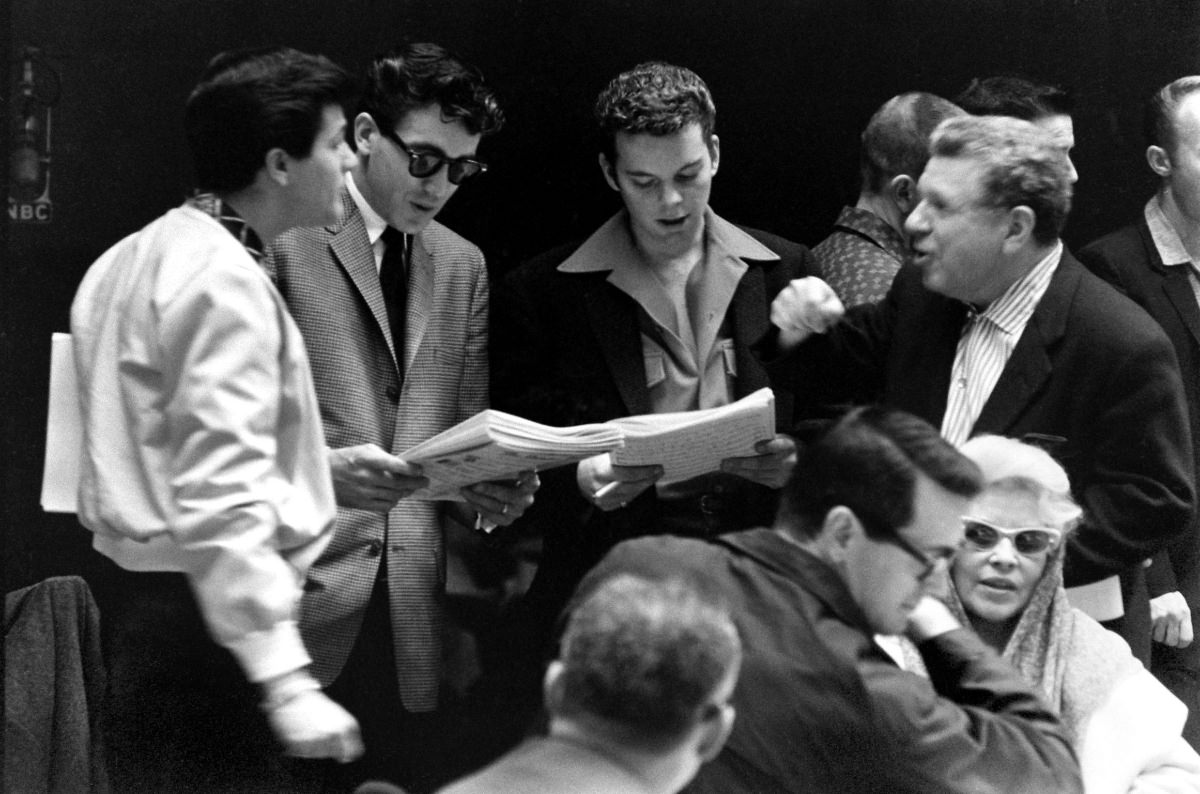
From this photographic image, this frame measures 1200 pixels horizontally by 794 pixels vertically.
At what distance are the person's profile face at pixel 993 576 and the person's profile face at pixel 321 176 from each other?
1474 mm

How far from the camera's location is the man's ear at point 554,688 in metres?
2.85

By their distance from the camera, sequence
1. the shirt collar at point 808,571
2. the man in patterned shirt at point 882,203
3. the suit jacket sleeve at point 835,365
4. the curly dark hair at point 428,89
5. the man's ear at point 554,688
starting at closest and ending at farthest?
1. the man's ear at point 554,688
2. the shirt collar at point 808,571
3. the curly dark hair at point 428,89
4. the suit jacket sleeve at point 835,365
5. the man in patterned shirt at point 882,203

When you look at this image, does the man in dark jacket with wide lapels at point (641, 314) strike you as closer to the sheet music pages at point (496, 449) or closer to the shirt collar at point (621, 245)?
the shirt collar at point (621, 245)

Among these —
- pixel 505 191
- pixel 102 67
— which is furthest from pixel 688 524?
pixel 102 67

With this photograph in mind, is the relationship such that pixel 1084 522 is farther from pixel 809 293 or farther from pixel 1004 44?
pixel 1004 44

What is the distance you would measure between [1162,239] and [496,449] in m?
1.74

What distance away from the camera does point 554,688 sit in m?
2.97

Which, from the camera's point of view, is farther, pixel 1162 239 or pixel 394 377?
pixel 1162 239

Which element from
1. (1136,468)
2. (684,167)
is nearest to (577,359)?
(684,167)

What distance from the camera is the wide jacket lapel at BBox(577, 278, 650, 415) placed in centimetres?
377

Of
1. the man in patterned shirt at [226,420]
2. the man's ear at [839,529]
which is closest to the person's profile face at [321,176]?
the man in patterned shirt at [226,420]

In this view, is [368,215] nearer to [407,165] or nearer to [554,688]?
[407,165]

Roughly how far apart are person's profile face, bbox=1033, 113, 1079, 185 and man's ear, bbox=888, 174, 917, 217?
34 centimetres

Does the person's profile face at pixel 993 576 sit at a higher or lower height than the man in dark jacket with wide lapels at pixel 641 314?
lower
